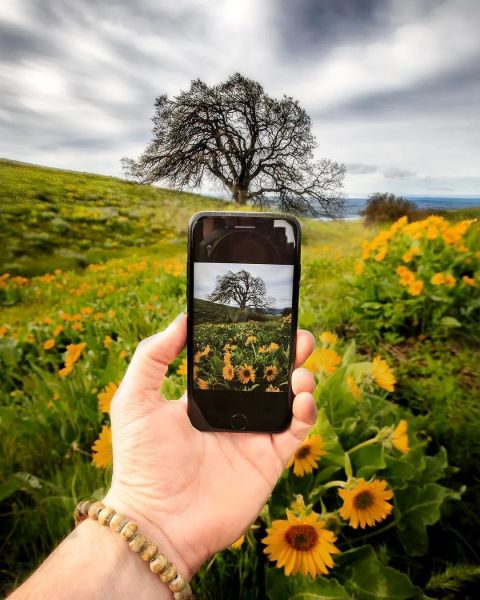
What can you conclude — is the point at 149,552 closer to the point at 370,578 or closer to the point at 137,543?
the point at 137,543

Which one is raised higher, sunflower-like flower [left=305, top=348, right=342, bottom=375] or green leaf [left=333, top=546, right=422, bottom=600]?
sunflower-like flower [left=305, top=348, right=342, bottom=375]

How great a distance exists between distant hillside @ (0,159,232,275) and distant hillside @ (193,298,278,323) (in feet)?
6.50

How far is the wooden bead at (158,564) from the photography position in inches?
21.8

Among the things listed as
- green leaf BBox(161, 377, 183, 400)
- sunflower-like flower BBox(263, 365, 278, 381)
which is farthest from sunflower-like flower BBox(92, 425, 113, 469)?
sunflower-like flower BBox(263, 365, 278, 381)

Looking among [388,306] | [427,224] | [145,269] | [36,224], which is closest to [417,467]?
[388,306]

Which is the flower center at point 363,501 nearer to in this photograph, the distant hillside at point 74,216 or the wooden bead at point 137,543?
the wooden bead at point 137,543

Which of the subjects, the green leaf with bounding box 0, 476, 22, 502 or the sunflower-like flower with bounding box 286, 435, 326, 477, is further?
the green leaf with bounding box 0, 476, 22, 502

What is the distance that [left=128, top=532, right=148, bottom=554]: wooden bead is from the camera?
554mm

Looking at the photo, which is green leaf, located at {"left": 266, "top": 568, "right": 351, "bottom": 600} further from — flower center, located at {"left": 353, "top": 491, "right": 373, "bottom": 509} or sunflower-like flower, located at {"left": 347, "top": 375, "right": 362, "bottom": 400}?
sunflower-like flower, located at {"left": 347, "top": 375, "right": 362, "bottom": 400}

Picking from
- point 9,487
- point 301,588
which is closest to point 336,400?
point 301,588

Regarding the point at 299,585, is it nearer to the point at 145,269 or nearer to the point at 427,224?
the point at 427,224

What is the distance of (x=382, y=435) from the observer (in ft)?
2.54

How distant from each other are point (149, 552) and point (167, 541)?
5 cm

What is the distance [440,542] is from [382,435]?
394 millimetres
